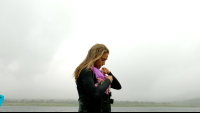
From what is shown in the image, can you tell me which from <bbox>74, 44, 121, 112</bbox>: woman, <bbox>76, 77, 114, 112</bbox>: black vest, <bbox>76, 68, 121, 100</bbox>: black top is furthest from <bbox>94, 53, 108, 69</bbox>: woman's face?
<bbox>76, 77, 114, 112</bbox>: black vest

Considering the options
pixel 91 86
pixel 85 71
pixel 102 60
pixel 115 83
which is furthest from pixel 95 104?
pixel 115 83

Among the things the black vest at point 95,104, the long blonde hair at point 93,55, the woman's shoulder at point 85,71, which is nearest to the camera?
the black vest at point 95,104

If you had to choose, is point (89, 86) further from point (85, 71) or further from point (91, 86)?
point (85, 71)

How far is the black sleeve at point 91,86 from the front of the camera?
117 inches

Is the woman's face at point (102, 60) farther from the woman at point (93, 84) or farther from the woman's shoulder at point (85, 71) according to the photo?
the woman's shoulder at point (85, 71)

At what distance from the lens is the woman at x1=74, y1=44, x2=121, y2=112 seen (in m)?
2.98

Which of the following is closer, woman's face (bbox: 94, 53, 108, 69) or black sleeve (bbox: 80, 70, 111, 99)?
black sleeve (bbox: 80, 70, 111, 99)

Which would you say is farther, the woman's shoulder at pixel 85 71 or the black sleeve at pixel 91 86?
the woman's shoulder at pixel 85 71

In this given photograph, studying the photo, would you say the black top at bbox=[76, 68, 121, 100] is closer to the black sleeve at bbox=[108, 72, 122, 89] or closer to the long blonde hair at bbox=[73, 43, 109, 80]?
the long blonde hair at bbox=[73, 43, 109, 80]

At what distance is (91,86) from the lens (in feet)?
9.86

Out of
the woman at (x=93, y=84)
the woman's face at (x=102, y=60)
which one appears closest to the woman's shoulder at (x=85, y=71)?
the woman at (x=93, y=84)

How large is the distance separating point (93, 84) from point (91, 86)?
0.18ft

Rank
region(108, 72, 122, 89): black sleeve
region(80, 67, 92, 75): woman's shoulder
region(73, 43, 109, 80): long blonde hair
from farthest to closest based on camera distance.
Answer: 1. region(108, 72, 122, 89): black sleeve
2. region(73, 43, 109, 80): long blonde hair
3. region(80, 67, 92, 75): woman's shoulder

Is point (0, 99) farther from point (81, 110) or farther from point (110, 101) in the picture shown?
point (110, 101)
